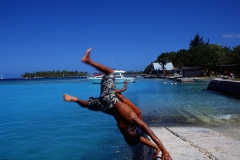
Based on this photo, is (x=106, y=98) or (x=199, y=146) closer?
(x=106, y=98)

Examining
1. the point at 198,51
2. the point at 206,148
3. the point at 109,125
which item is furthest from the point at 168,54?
the point at 206,148

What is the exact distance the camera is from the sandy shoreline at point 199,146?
182 inches

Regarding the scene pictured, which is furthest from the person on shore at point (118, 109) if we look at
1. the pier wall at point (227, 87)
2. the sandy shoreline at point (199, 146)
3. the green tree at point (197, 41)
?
the green tree at point (197, 41)

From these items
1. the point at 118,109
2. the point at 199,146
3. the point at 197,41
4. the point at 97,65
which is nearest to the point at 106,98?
the point at 118,109

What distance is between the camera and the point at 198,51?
72.4 m

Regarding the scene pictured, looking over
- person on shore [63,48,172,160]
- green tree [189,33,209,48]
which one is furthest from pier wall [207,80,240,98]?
green tree [189,33,209,48]

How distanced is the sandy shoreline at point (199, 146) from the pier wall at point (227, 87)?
742 inches

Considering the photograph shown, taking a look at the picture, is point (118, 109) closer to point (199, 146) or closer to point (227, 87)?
point (199, 146)

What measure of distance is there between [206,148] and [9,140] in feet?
29.0

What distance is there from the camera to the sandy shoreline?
15.2ft

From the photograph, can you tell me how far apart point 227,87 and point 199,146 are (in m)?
23.8

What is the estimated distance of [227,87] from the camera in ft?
88.0

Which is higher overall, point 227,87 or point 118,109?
point 118,109

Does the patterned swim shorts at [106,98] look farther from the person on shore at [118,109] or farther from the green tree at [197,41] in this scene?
the green tree at [197,41]
